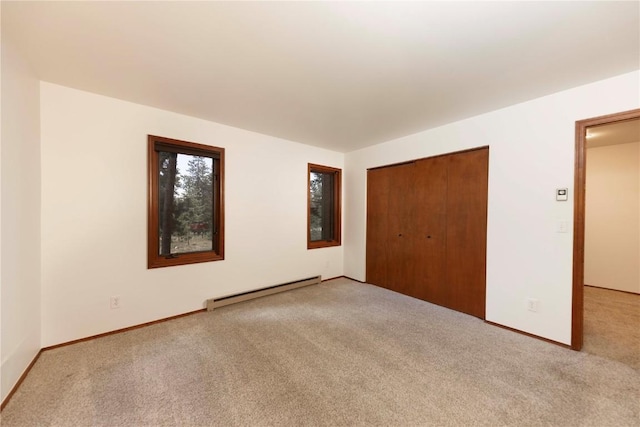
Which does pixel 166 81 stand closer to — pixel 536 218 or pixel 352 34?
pixel 352 34

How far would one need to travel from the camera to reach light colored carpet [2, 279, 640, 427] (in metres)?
1.46

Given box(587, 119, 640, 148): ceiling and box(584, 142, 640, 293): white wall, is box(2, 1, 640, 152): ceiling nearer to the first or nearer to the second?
box(587, 119, 640, 148): ceiling

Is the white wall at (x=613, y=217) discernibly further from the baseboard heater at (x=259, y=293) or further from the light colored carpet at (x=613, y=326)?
the baseboard heater at (x=259, y=293)

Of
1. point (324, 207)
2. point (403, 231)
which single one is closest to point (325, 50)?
point (403, 231)

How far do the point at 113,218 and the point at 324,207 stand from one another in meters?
3.01

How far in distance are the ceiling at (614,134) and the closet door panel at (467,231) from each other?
1444mm

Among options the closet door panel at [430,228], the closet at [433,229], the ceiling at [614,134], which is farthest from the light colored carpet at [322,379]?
the ceiling at [614,134]

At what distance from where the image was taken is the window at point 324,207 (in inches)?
170

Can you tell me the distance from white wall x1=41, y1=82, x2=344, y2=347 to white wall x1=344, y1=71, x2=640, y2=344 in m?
2.91

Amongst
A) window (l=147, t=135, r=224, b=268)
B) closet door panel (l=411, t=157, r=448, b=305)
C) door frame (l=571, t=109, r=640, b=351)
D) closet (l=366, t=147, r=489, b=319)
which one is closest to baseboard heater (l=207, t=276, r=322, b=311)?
window (l=147, t=135, r=224, b=268)

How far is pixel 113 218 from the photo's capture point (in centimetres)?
242

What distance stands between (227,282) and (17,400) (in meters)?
1.81

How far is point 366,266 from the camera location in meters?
4.25

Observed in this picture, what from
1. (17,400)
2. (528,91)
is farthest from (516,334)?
(17,400)
